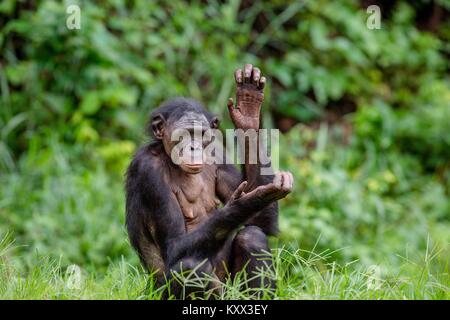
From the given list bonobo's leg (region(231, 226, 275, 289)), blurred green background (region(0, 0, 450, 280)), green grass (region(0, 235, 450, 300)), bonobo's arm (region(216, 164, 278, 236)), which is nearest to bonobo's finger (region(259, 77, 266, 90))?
bonobo's arm (region(216, 164, 278, 236))

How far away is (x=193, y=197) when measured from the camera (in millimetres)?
5648

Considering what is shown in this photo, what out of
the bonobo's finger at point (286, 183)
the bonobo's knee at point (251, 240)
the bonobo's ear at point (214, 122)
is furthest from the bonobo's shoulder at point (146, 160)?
the bonobo's finger at point (286, 183)

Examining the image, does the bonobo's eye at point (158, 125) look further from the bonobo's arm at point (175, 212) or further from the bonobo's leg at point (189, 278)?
the bonobo's leg at point (189, 278)

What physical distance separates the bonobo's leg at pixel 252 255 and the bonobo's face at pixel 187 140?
1.82ft

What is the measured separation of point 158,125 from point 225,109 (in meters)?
4.93

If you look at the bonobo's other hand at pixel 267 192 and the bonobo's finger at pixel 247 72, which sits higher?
the bonobo's finger at pixel 247 72

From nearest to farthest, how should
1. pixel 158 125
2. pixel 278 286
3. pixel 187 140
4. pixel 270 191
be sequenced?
pixel 278 286 < pixel 270 191 < pixel 187 140 < pixel 158 125

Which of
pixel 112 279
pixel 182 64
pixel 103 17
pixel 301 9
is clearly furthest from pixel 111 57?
pixel 112 279

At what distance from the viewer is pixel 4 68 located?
1052 cm

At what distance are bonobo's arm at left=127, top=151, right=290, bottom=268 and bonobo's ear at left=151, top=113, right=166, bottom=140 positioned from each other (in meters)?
0.28

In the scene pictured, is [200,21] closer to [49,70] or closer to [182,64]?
[182,64]

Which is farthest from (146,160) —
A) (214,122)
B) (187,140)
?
(214,122)

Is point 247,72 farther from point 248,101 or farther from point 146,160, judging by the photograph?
point 146,160

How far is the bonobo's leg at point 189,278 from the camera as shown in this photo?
4.96 metres
